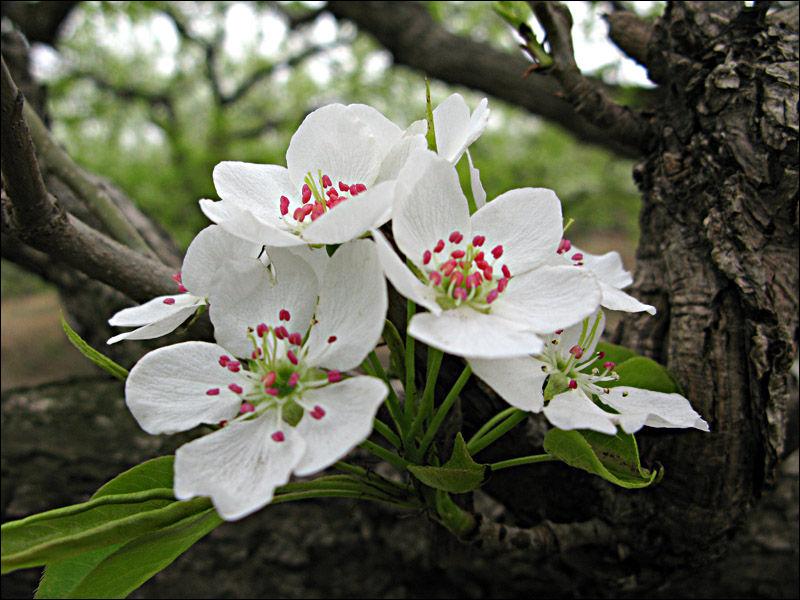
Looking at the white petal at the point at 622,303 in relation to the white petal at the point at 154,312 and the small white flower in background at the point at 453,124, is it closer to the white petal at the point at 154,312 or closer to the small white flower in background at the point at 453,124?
the small white flower in background at the point at 453,124

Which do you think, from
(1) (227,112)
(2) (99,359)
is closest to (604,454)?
(2) (99,359)

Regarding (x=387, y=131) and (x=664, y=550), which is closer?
(x=387, y=131)

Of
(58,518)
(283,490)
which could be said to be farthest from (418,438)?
(58,518)

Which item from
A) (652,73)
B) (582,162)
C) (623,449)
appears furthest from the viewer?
(582,162)

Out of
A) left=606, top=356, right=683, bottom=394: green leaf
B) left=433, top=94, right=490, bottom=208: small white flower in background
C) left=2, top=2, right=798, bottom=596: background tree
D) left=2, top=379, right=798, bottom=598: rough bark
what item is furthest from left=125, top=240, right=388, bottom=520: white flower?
left=2, top=379, right=798, bottom=598: rough bark

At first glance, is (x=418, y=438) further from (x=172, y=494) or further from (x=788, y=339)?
(x=788, y=339)

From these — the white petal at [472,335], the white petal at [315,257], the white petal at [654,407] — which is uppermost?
the white petal at [472,335]

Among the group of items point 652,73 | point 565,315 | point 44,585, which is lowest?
point 44,585

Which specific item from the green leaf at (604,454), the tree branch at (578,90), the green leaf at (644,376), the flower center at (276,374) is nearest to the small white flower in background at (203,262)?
the flower center at (276,374)
